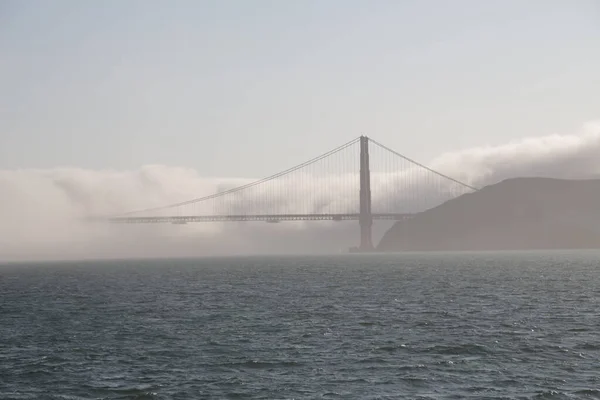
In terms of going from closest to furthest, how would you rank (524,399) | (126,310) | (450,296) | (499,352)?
(524,399), (499,352), (126,310), (450,296)

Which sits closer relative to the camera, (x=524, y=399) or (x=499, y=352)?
(x=524, y=399)

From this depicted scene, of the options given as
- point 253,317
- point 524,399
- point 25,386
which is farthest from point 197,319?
point 524,399

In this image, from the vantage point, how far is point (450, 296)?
225 feet

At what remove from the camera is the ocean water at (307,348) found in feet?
97.0

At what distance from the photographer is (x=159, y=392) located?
29062 mm

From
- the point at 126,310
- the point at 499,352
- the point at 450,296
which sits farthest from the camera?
the point at 450,296

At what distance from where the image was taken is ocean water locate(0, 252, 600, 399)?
2956 cm

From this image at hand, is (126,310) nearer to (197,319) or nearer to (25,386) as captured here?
(197,319)

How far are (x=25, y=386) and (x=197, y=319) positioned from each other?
21.9 metres

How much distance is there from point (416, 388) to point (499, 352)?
30.0 feet

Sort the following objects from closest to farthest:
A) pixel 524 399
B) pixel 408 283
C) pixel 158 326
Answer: pixel 524 399
pixel 158 326
pixel 408 283

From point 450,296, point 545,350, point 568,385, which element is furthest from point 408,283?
point 568,385

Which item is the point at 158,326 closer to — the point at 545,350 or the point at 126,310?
the point at 126,310

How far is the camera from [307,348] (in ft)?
126
